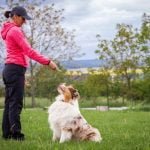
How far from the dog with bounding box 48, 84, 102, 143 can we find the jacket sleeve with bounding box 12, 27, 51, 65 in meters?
0.58

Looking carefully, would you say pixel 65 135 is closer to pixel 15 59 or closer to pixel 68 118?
pixel 68 118

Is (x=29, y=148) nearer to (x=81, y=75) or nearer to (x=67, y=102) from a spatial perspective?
(x=67, y=102)

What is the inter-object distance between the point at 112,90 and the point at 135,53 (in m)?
4.55

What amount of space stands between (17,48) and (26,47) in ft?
0.80

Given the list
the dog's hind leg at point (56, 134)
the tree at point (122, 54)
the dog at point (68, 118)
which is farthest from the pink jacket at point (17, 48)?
the tree at point (122, 54)

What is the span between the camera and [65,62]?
40094 millimetres

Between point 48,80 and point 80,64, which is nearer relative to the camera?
point 48,80

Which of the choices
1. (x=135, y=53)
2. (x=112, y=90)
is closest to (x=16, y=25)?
(x=135, y=53)

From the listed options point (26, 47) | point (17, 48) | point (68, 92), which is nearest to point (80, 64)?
point (17, 48)

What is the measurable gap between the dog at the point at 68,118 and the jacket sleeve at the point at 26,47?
0.58 meters

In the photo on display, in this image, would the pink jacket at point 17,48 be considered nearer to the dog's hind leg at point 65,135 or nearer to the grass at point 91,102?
the dog's hind leg at point 65,135

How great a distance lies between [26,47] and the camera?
863 cm

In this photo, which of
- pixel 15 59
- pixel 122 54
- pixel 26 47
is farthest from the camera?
pixel 122 54

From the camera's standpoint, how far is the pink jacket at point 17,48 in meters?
8.62
